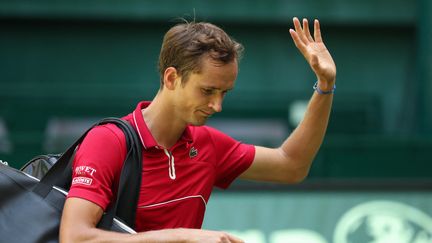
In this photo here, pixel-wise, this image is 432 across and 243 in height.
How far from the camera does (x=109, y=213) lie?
3010mm

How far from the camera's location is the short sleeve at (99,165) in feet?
9.73

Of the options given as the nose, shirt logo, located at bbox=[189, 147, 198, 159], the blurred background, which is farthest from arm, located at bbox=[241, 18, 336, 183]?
the blurred background

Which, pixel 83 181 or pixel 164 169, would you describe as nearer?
pixel 83 181

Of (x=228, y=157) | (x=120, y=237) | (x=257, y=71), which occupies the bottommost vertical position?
(x=257, y=71)

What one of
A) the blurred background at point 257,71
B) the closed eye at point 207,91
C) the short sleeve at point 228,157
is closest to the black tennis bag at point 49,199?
the closed eye at point 207,91

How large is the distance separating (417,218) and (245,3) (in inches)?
209

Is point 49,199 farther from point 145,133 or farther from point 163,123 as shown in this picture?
point 163,123

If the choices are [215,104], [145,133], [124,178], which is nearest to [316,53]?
[215,104]

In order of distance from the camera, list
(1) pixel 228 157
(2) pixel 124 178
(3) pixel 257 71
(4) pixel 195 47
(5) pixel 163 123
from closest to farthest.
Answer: (2) pixel 124 178, (4) pixel 195 47, (5) pixel 163 123, (1) pixel 228 157, (3) pixel 257 71

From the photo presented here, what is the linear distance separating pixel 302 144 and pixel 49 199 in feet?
3.60


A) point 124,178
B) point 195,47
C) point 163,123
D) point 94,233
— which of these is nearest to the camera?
point 94,233

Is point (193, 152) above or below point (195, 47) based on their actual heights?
below

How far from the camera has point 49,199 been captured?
9.92ft

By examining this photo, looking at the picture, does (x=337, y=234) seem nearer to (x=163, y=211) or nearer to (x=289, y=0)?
(x=163, y=211)
